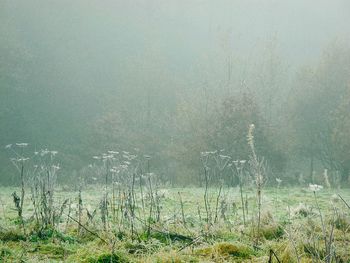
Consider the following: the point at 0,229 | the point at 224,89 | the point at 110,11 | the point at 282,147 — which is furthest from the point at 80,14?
the point at 0,229

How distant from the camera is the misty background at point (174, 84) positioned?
34.5 meters

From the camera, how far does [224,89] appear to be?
44.2 meters

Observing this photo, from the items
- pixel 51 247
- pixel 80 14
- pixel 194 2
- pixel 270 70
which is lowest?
pixel 51 247

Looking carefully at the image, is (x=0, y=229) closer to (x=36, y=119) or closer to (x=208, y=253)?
(x=208, y=253)

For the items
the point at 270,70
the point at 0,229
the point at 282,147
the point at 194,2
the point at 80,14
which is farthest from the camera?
the point at 194,2

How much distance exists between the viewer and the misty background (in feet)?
113

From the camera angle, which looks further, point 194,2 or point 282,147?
point 194,2

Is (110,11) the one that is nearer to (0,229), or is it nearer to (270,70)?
(270,70)

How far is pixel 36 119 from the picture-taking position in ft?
158

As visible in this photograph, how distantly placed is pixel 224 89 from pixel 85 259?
40.6 m

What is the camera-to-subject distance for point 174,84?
5184 cm

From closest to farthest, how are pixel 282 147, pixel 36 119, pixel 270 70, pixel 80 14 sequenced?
pixel 282 147 → pixel 270 70 → pixel 36 119 → pixel 80 14

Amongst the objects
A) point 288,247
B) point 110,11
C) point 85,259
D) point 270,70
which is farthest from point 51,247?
point 110,11

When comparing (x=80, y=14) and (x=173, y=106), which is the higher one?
(x=80, y=14)
